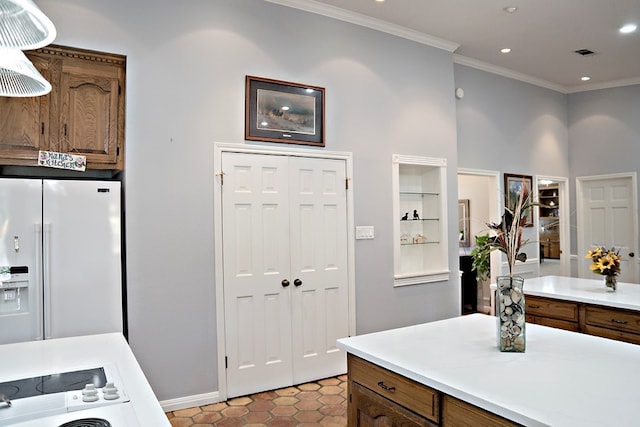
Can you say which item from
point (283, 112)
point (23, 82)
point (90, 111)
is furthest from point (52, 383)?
point (283, 112)

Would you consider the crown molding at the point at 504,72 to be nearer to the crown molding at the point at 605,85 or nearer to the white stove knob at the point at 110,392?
the crown molding at the point at 605,85

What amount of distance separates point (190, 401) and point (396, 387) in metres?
2.14

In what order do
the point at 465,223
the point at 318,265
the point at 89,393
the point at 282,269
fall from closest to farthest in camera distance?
the point at 89,393, the point at 282,269, the point at 318,265, the point at 465,223

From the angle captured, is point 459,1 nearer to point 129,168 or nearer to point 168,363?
point 129,168

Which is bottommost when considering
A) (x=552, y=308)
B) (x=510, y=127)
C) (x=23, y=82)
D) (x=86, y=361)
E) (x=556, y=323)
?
(x=556, y=323)

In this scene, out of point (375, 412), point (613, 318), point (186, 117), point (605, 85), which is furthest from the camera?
point (605, 85)

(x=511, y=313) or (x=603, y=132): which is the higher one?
(x=603, y=132)

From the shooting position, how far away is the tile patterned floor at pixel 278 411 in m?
3.02

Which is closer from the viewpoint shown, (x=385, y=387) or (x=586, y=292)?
(x=385, y=387)

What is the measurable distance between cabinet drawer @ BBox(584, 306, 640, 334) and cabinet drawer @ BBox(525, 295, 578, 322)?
9 cm

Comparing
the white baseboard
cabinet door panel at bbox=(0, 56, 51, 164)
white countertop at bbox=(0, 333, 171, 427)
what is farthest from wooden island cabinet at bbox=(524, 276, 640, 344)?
cabinet door panel at bbox=(0, 56, 51, 164)

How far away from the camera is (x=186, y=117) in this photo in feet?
10.8

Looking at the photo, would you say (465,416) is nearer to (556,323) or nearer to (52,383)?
(52,383)

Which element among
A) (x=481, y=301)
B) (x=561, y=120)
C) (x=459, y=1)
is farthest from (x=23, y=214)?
(x=561, y=120)
